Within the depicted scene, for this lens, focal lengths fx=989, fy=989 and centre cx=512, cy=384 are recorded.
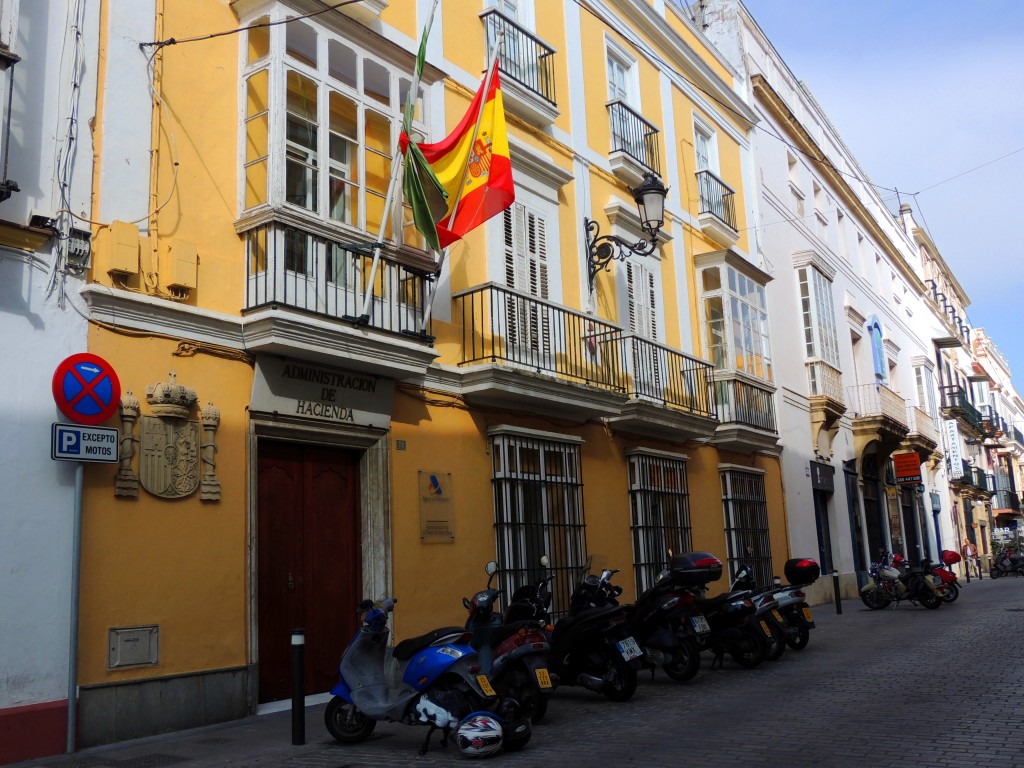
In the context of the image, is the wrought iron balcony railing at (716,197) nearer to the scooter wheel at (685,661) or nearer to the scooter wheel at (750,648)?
the scooter wheel at (750,648)

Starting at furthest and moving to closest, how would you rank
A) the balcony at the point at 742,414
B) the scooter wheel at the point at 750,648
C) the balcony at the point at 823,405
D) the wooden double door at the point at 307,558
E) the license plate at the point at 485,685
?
the balcony at the point at 823,405
the balcony at the point at 742,414
the scooter wheel at the point at 750,648
the wooden double door at the point at 307,558
the license plate at the point at 485,685

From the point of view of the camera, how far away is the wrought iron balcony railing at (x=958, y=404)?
3738 cm

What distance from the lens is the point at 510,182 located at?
1039 cm

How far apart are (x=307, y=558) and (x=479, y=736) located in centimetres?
340

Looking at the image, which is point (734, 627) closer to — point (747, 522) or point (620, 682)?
point (620, 682)

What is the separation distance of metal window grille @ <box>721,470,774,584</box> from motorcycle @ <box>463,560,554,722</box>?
9.53 meters

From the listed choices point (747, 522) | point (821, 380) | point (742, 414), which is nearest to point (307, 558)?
point (742, 414)

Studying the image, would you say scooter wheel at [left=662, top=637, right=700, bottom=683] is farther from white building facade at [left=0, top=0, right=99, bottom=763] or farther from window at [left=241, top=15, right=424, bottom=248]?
white building facade at [left=0, top=0, right=99, bottom=763]

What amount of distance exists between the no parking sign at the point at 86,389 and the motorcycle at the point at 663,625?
481 centimetres

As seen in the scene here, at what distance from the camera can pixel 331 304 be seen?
9352 millimetres

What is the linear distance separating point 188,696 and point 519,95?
27.2 feet

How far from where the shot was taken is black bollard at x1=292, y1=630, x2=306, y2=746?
7020 mm

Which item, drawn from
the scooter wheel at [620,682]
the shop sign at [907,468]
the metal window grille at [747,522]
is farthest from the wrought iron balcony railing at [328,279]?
the shop sign at [907,468]

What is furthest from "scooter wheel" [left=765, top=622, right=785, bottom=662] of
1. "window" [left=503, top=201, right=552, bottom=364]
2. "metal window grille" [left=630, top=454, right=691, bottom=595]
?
"window" [left=503, top=201, right=552, bottom=364]
